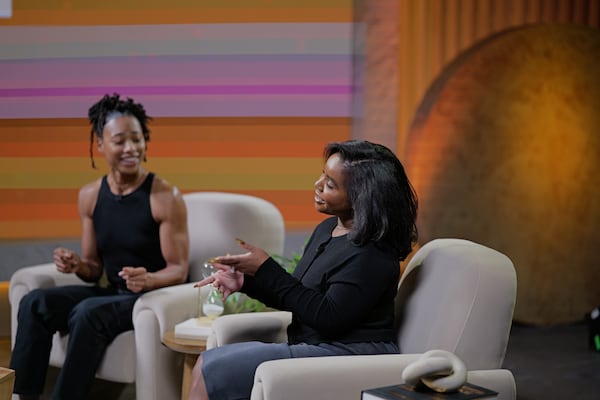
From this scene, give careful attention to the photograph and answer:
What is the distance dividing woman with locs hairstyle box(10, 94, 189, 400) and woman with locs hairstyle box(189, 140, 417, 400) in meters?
1.00

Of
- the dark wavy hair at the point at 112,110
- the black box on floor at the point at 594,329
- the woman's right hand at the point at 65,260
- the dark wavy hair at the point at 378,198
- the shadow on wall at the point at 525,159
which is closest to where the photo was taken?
the dark wavy hair at the point at 378,198

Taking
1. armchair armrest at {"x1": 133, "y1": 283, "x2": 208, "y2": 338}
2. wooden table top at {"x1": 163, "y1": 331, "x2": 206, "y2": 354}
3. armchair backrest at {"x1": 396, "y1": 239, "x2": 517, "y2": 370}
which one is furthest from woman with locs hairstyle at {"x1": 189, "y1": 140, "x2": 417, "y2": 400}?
armchair armrest at {"x1": 133, "y1": 283, "x2": 208, "y2": 338}

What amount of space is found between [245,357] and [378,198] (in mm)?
602

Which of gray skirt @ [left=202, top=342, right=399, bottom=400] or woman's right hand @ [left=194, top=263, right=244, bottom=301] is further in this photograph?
woman's right hand @ [left=194, top=263, right=244, bottom=301]

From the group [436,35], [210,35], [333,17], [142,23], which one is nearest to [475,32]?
[436,35]

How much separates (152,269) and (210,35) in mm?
2093

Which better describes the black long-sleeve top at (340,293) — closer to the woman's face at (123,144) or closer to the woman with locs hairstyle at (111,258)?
the woman with locs hairstyle at (111,258)

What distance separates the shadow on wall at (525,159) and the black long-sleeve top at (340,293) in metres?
3.03

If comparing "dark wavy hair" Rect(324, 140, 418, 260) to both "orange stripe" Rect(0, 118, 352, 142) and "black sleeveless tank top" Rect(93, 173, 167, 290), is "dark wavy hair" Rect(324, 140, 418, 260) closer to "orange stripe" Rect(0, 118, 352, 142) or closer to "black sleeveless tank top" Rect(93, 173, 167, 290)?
"black sleeveless tank top" Rect(93, 173, 167, 290)

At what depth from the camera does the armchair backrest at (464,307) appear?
2.63 metres

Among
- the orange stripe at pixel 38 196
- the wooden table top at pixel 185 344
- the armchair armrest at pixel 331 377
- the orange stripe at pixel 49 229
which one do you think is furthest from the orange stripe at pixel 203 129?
the armchair armrest at pixel 331 377

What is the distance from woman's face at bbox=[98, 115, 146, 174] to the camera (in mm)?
3932

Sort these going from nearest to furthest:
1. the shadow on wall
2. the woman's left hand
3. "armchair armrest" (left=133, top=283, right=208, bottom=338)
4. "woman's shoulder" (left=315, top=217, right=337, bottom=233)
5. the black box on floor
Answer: "woman's shoulder" (left=315, top=217, right=337, bottom=233), "armchair armrest" (left=133, top=283, right=208, bottom=338), the woman's left hand, the black box on floor, the shadow on wall

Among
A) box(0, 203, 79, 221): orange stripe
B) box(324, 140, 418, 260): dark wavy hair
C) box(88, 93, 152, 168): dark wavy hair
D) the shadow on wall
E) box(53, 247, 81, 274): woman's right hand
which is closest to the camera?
box(324, 140, 418, 260): dark wavy hair
